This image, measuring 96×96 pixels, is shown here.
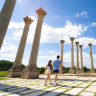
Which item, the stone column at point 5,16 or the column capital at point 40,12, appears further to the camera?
the column capital at point 40,12

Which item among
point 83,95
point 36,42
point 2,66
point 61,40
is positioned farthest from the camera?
point 2,66

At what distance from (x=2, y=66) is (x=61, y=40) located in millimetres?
67696

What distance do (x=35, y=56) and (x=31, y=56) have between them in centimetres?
68

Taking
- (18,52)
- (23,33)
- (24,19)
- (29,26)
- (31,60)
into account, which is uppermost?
(24,19)

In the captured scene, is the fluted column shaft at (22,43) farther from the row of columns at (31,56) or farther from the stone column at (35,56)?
the stone column at (35,56)

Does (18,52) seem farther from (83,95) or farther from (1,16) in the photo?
(83,95)

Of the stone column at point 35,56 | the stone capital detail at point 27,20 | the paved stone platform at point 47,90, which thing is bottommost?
the paved stone platform at point 47,90

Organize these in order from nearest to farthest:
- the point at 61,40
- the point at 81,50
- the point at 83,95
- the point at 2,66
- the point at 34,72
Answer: the point at 83,95, the point at 34,72, the point at 61,40, the point at 81,50, the point at 2,66

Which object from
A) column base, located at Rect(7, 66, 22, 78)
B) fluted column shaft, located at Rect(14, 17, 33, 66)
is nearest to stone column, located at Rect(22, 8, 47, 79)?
column base, located at Rect(7, 66, 22, 78)

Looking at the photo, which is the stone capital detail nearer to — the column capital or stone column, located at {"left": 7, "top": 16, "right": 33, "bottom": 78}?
stone column, located at {"left": 7, "top": 16, "right": 33, "bottom": 78}

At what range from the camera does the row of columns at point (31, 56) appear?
1395cm

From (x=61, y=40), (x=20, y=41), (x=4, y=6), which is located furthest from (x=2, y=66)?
(x=4, y=6)

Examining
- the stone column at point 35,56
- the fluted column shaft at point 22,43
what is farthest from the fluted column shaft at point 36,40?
the fluted column shaft at point 22,43

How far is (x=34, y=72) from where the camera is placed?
14.0 meters
